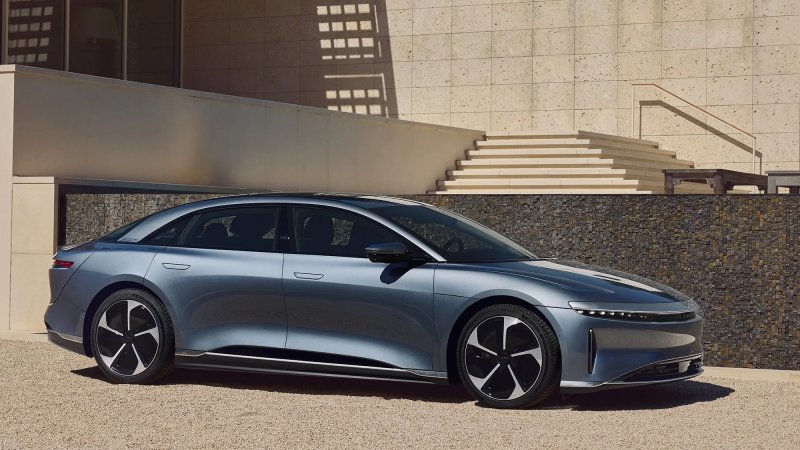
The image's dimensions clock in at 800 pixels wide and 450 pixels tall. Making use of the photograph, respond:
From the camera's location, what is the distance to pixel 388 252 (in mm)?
8914

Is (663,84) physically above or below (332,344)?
above

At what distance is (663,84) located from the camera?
26953 mm

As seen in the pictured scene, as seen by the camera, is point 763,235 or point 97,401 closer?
point 97,401

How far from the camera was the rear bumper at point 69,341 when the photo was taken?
32.9ft

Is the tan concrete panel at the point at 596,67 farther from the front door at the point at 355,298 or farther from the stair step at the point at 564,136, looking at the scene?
the front door at the point at 355,298

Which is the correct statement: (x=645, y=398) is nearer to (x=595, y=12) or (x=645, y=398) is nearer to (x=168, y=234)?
(x=168, y=234)

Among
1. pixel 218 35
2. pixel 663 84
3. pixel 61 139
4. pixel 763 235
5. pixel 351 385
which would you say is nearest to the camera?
pixel 351 385

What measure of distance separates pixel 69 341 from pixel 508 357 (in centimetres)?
348

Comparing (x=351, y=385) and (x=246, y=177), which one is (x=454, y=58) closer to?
(x=246, y=177)

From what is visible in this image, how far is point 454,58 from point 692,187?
6506mm

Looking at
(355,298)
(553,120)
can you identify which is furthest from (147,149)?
(553,120)

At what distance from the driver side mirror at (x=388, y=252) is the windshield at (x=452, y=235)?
267mm

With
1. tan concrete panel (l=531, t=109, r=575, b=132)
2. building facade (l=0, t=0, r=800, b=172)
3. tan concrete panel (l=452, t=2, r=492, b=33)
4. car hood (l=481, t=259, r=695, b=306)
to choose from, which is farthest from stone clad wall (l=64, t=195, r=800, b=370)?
tan concrete panel (l=452, t=2, r=492, b=33)

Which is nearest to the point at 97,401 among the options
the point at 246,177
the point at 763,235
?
the point at 763,235
